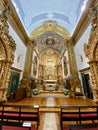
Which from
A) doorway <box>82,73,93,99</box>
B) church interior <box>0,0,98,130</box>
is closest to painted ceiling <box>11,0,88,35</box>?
church interior <box>0,0,98,130</box>

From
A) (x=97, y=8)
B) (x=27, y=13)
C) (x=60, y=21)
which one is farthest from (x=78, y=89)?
(x=27, y=13)

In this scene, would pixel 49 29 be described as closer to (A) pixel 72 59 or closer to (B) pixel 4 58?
(A) pixel 72 59

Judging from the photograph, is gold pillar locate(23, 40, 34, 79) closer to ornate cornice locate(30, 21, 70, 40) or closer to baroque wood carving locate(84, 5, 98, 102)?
ornate cornice locate(30, 21, 70, 40)

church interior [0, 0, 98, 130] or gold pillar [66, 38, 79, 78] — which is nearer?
church interior [0, 0, 98, 130]

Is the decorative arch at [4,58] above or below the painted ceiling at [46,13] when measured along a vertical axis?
below

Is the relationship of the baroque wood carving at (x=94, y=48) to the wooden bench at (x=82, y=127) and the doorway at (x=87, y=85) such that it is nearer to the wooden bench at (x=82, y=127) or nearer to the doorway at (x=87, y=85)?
the doorway at (x=87, y=85)

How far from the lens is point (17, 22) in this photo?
7.19m

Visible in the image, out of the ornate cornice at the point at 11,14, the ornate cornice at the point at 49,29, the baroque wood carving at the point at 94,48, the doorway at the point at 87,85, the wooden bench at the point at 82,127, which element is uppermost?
the ornate cornice at the point at 49,29

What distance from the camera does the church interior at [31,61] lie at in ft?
10.2

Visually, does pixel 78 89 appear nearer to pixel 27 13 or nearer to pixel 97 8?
pixel 97 8

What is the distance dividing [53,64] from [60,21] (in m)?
10.8

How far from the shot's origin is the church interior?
122 inches

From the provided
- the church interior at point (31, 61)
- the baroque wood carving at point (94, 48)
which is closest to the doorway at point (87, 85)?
the church interior at point (31, 61)

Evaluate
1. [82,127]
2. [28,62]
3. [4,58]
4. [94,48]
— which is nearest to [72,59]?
[94,48]
